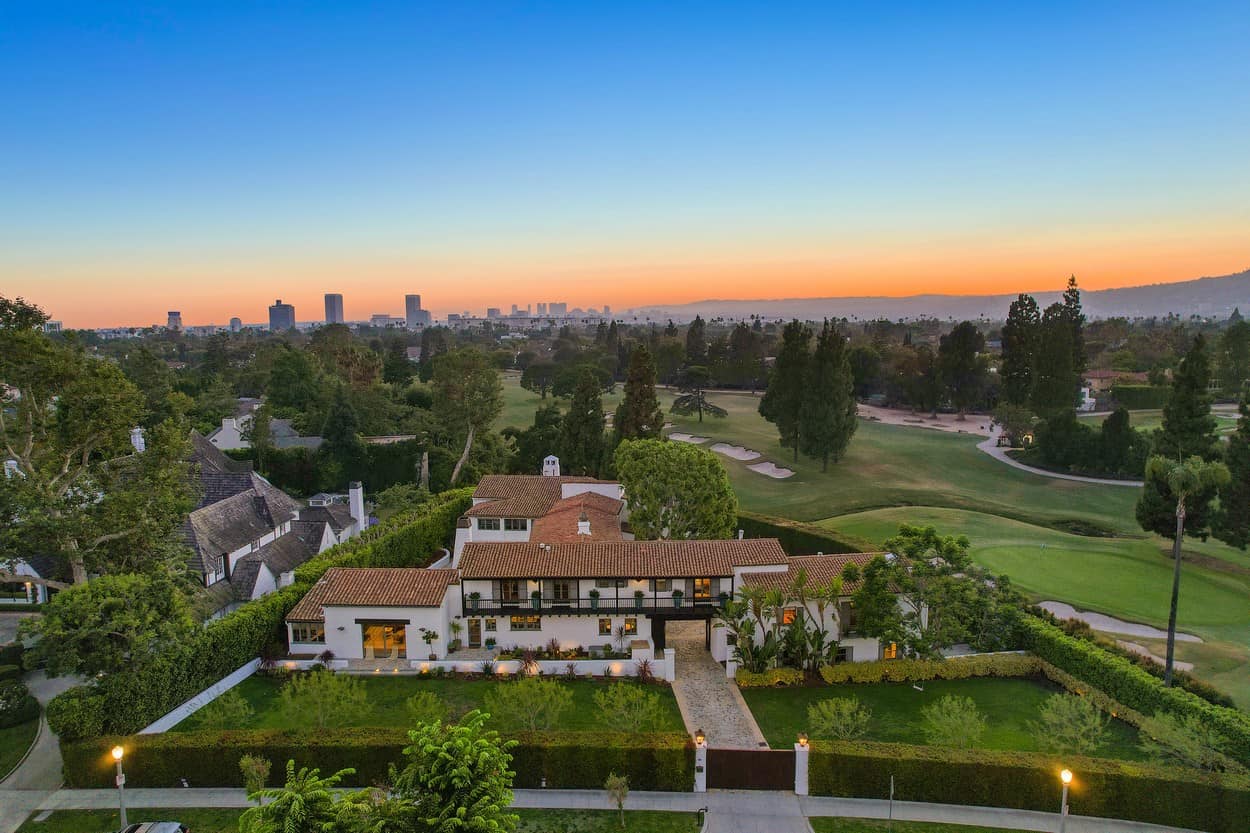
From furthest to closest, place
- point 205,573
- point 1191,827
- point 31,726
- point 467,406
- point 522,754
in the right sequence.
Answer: point 467,406 → point 205,573 → point 31,726 → point 522,754 → point 1191,827

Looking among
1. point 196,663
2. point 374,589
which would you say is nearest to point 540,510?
point 374,589

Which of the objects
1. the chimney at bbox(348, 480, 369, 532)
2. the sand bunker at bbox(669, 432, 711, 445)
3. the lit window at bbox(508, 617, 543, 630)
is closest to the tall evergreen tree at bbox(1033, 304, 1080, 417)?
the sand bunker at bbox(669, 432, 711, 445)

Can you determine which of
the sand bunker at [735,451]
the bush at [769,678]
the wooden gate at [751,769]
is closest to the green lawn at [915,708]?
the bush at [769,678]

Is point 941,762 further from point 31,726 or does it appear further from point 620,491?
point 31,726

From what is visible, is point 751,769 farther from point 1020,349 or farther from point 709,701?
point 1020,349

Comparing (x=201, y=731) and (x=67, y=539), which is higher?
(x=67, y=539)

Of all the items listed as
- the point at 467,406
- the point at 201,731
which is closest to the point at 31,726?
the point at 201,731
